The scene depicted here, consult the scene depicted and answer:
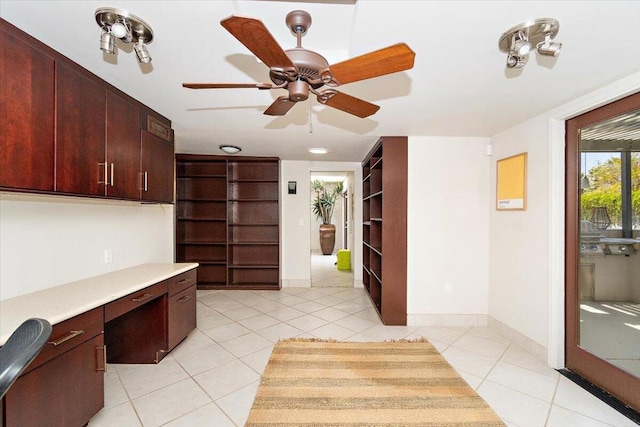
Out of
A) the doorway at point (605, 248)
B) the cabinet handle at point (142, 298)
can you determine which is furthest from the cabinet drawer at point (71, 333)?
the doorway at point (605, 248)

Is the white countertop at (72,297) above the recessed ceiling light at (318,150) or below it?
below

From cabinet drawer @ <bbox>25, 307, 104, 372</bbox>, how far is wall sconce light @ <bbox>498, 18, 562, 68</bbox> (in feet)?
8.97

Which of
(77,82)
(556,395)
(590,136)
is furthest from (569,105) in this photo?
(77,82)

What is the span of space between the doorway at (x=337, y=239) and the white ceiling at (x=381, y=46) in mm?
2864

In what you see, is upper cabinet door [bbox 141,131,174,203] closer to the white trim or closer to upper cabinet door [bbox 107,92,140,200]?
upper cabinet door [bbox 107,92,140,200]

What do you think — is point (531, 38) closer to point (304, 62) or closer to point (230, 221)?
point (304, 62)

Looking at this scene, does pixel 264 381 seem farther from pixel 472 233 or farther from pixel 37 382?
pixel 472 233

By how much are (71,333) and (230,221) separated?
3.49 meters

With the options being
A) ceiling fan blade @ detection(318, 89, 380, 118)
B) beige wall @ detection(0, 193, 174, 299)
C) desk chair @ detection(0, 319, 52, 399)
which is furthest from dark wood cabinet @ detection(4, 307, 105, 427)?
ceiling fan blade @ detection(318, 89, 380, 118)

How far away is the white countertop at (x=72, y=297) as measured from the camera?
142cm

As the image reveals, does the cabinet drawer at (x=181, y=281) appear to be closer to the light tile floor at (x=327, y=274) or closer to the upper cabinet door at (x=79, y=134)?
the upper cabinet door at (x=79, y=134)

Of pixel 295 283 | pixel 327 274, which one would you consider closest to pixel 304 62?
pixel 295 283

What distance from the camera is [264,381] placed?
6.98 feet

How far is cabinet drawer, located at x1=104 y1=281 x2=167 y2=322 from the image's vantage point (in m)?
1.83
